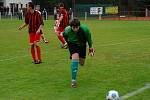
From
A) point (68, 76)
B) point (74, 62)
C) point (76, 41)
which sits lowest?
point (68, 76)

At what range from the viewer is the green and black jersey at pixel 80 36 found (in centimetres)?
1052

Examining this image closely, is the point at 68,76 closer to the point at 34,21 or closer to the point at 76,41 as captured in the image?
the point at 76,41

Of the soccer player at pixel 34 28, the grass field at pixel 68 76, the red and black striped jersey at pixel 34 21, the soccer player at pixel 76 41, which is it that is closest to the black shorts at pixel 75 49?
the soccer player at pixel 76 41

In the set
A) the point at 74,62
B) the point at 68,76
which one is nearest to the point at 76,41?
the point at 74,62

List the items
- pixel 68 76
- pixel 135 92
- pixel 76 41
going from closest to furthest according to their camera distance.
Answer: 1. pixel 135 92
2. pixel 76 41
3. pixel 68 76

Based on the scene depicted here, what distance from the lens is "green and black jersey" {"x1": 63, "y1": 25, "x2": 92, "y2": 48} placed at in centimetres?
1052

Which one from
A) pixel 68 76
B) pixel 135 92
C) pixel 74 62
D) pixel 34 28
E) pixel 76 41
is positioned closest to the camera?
pixel 135 92

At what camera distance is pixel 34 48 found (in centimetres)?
1506

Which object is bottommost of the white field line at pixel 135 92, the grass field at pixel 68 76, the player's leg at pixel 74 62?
the grass field at pixel 68 76

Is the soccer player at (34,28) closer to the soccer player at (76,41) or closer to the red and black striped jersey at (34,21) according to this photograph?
the red and black striped jersey at (34,21)

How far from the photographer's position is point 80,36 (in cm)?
1062

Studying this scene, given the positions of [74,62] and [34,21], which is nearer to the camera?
[74,62]

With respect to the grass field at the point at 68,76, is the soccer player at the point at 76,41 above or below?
above

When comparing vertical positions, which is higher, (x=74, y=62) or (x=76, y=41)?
(x=76, y=41)
